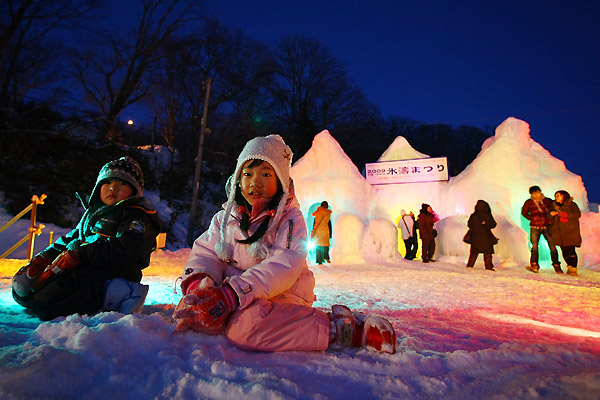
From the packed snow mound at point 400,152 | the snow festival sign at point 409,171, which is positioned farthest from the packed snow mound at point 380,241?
the packed snow mound at point 400,152

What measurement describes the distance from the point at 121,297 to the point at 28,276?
0.60 metres

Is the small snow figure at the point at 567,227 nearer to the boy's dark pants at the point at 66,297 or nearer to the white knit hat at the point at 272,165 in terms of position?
the white knit hat at the point at 272,165

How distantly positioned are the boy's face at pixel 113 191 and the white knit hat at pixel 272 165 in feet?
3.17

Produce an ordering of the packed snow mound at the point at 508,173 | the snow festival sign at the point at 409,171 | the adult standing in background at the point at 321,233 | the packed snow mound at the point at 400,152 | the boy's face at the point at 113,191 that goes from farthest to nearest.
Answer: the packed snow mound at the point at 400,152, the snow festival sign at the point at 409,171, the packed snow mound at the point at 508,173, the adult standing in background at the point at 321,233, the boy's face at the point at 113,191

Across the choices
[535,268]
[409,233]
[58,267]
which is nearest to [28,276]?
[58,267]

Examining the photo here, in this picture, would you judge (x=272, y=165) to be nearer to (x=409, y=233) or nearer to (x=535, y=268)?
(x=535, y=268)

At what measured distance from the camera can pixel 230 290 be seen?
1668mm

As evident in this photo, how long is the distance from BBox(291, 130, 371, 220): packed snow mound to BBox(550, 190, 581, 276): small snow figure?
17.0 feet

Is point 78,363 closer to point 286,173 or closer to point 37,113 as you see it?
point 286,173

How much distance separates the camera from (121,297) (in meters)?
2.42

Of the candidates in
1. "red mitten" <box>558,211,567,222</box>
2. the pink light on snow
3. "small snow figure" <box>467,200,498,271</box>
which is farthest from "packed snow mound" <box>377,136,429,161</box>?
the pink light on snow

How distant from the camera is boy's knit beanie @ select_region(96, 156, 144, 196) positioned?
8.88 ft

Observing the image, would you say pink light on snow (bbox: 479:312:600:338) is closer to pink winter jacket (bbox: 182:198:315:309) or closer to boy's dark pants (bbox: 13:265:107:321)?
pink winter jacket (bbox: 182:198:315:309)

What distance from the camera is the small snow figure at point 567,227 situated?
689 centimetres
